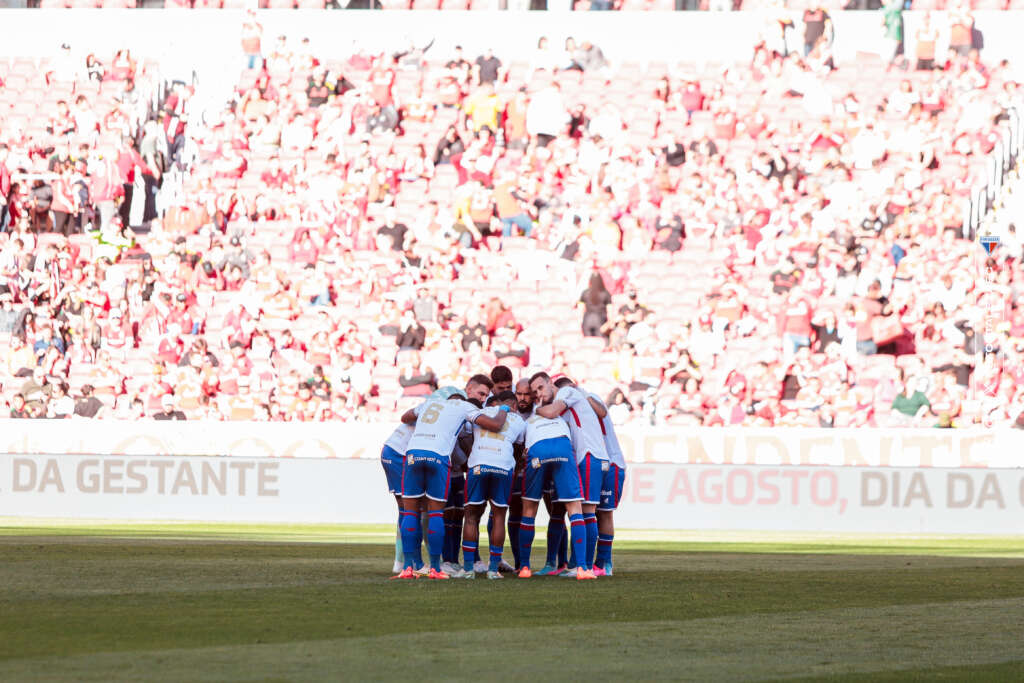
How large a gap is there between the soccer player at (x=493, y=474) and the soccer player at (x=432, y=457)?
0.13 m

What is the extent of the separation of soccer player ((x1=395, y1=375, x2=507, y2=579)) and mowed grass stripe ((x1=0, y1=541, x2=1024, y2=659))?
22.1 inches

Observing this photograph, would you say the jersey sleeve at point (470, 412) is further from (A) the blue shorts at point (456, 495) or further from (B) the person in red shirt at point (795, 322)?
(B) the person in red shirt at point (795, 322)

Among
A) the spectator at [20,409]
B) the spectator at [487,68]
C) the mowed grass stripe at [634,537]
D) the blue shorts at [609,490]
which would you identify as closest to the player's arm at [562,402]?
the blue shorts at [609,490]

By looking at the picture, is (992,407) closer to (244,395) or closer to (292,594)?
(244,395)

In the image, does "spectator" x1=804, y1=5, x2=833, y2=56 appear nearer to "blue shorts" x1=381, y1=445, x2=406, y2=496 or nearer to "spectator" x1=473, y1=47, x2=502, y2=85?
"spectator" x1=473, y1=47, x2=502, y2=85

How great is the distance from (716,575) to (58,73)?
65.4 ft

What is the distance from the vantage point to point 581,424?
1466cm

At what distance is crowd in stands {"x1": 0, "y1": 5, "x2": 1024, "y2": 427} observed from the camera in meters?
26.6

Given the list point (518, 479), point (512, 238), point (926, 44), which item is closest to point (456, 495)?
point (518, 479)

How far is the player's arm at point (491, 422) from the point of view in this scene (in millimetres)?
14023

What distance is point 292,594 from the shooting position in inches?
504

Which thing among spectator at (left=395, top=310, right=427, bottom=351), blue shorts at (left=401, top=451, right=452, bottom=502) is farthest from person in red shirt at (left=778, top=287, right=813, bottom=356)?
blue shorts at (left=401, top=451, right=452, bottom=502)

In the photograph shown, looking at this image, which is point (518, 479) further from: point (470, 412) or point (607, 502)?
point (470, 412)

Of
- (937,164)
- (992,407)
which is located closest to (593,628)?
(992,407)
